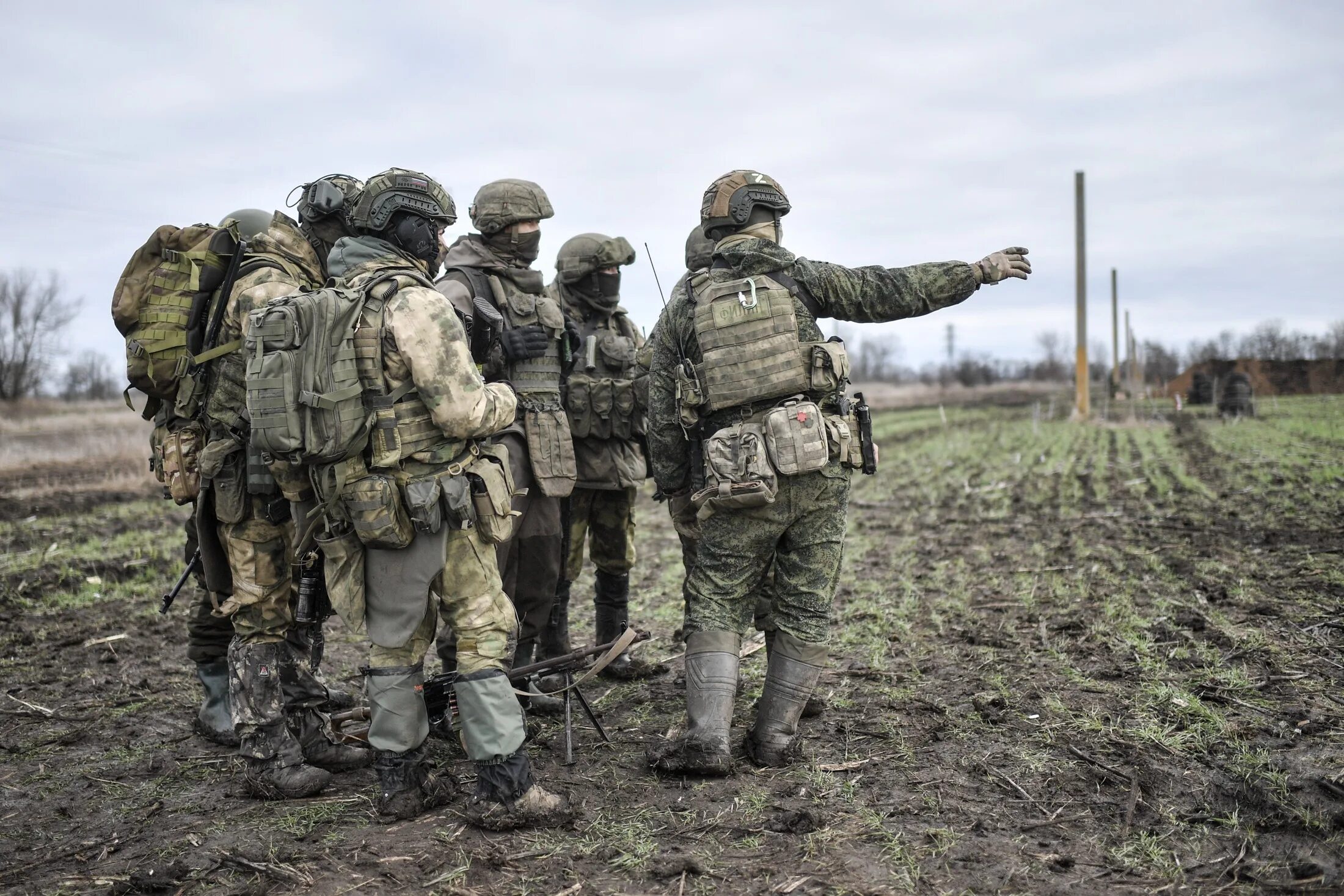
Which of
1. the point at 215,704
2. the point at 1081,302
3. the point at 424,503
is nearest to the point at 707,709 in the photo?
the point at 424,503

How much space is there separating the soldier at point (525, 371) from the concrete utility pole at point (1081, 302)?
2720 centimetres

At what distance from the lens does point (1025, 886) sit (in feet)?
11.3

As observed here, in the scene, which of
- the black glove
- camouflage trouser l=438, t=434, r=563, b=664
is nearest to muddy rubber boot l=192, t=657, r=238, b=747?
camouflage trouser l=438, t=434, r=563, b=664

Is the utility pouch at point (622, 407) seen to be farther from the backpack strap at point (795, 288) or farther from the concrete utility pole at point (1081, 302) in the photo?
the concrete utility pole at point (1081, 302)

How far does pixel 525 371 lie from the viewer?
5461 mm

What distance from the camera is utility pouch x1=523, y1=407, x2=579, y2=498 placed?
5.32m

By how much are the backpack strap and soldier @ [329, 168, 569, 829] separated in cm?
127

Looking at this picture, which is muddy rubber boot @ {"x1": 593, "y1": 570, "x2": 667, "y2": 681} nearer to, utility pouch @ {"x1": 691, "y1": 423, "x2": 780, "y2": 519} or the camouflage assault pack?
utility pouch @ {"x1": 691, "y1": 423, "x2": 780, "y2": 519}

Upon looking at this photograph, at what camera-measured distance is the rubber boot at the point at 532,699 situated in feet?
18.5

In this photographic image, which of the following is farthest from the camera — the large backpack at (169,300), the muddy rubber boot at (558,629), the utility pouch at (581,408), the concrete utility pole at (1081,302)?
the concrete utility pole at (1081,302)

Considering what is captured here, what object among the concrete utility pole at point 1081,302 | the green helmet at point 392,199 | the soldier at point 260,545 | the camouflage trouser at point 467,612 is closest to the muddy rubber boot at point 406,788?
the camouflage trouser at point 467,612

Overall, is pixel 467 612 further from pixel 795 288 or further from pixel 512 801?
pixel 795 288

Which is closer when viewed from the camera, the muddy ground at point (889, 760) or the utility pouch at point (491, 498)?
the muddy ground at point (889, 760)

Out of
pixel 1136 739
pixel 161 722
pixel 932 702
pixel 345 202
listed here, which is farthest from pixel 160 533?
pixel 1136 739
